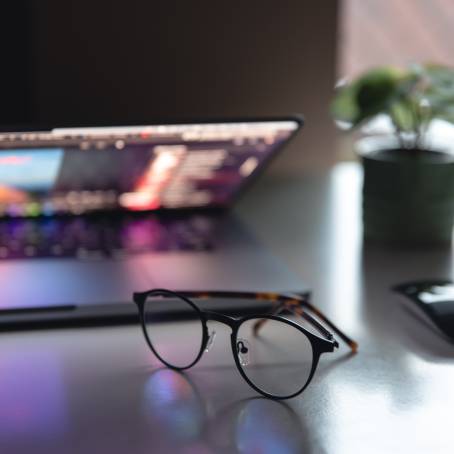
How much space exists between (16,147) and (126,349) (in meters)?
0.29

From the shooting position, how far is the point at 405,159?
107 centimetres

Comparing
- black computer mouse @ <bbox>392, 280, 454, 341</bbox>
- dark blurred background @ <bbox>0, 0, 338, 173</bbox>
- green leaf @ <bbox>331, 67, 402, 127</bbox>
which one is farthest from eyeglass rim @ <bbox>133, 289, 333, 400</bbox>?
dark blurred background @ <bbox>0, 0, 338, 173</bbox>

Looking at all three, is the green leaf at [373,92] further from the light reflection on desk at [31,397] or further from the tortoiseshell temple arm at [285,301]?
the light reflection on desk at [31,397]

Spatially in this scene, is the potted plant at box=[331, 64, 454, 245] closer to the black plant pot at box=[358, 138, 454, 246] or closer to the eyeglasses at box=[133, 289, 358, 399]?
the black plant pot at box=[358, 138, 454, 246]

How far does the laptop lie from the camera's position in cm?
88

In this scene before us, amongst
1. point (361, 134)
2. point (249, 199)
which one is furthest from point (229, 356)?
point (361, 134)

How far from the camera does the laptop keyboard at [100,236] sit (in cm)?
98

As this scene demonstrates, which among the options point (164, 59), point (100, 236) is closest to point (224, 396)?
point (100, 236)

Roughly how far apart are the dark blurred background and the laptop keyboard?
0.21 m

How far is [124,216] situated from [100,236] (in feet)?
0.29

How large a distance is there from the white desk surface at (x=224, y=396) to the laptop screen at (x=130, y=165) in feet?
0.68

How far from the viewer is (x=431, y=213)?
1.07 meters

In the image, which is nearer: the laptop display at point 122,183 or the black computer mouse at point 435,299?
the black computer mouse at point 435,299

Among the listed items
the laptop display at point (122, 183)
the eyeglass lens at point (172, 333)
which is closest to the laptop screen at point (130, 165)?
the laptop display at point (122, 183)
